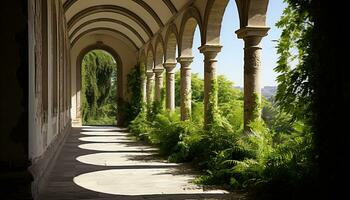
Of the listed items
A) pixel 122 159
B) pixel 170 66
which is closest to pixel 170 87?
pixel 170 66

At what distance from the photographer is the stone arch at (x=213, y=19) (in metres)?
9.93

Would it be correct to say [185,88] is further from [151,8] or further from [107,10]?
[107,10]

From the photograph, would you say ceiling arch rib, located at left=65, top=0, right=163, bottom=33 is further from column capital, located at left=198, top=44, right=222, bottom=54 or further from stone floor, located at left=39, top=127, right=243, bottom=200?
stone floor, located at left=39, top=127, right=243, bottom=200

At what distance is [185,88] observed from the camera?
13070 millimetres

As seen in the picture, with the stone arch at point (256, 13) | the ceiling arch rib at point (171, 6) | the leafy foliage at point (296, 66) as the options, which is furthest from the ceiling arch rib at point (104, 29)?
the leafy foliage at point (296, 66)

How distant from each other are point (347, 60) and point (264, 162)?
3280 millimetres

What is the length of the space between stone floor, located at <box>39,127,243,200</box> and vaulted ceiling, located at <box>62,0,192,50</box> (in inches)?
208

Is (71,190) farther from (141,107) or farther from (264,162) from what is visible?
(141,107)

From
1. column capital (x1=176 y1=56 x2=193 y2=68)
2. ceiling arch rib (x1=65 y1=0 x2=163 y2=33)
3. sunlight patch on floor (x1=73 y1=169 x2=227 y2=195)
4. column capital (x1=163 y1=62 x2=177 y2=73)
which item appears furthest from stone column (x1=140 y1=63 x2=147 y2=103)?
sunlight patch on floor (x1=73 y1=169 x2=227 y2=195)

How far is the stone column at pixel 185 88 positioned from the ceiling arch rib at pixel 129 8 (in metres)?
3.05

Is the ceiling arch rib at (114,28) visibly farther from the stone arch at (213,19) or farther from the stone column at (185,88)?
the stone arch at (213,19)

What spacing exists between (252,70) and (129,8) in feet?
32.8

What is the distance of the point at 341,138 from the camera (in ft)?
10.6
